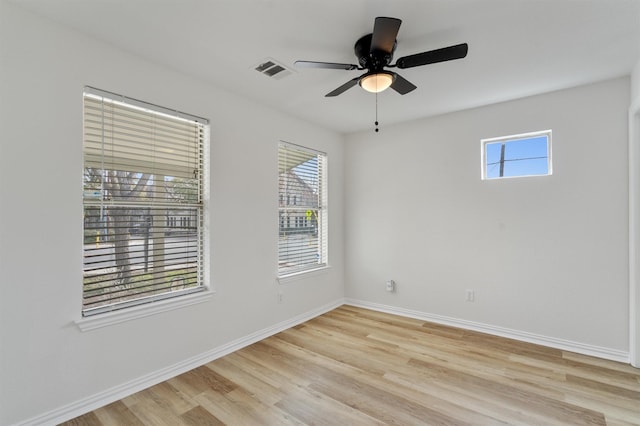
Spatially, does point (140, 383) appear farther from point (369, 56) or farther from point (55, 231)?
point (369, 56)

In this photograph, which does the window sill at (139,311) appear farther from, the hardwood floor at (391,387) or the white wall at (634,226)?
the white wall at (634,226)

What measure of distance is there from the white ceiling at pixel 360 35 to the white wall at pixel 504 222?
502mm

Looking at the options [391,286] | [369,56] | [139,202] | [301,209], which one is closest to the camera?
[369,56]

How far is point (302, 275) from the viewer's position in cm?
397

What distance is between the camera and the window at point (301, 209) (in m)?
3.82

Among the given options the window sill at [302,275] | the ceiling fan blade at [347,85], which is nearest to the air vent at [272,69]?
the ceiling fan blade at [347,85]

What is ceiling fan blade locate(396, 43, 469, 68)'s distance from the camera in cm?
182

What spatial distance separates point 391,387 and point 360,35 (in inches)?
107

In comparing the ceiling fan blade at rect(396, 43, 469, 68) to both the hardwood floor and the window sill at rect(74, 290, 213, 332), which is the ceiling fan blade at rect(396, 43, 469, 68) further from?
the window sill at rect(74, 290, 213, 332)

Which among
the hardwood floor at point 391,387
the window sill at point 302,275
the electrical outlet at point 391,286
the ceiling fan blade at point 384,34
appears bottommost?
the hardwood floor at point 391,387

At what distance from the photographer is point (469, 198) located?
144 inches

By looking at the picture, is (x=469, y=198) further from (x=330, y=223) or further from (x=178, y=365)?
(x=178, y=365)

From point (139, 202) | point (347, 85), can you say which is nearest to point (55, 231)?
point (139, 202)

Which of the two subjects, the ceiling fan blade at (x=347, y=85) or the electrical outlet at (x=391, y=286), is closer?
the ceiling fan blade at (x=347, y=85)
